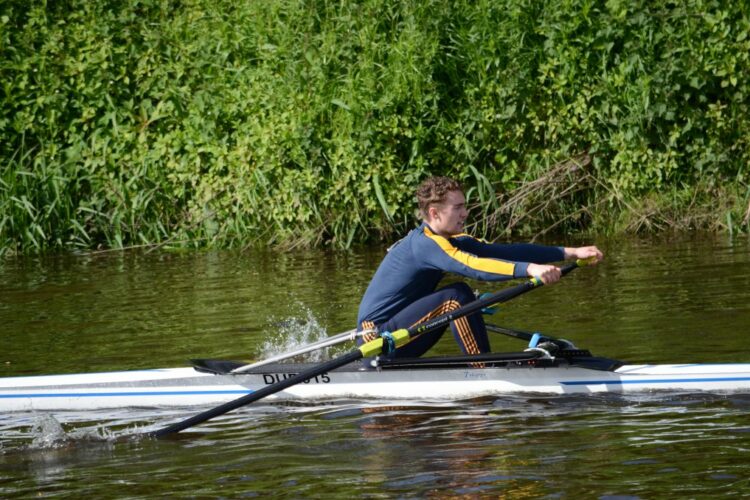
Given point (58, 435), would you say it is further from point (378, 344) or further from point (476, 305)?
point (476, 305)

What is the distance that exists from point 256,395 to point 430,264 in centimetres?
142

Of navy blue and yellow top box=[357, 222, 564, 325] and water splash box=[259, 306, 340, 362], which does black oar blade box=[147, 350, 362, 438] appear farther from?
water splash box=[259, 306, 340, 362]

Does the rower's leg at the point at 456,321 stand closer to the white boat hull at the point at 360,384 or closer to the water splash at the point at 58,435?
the white boat hull at the point at 360,384

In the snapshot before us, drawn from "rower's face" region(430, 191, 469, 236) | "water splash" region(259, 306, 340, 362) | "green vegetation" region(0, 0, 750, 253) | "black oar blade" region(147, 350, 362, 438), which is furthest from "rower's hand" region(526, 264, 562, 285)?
"green vegetation" region(0, 0, 750, 253)

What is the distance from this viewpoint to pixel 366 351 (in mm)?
7453

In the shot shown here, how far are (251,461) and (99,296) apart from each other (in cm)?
722

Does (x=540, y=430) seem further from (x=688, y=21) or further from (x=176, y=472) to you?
(x=688, y=21)

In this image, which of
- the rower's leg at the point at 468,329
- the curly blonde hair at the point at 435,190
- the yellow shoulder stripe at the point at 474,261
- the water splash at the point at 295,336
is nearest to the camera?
the yellow shoulder stripe at the point at 474,261

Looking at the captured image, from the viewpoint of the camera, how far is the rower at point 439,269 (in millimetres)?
7648

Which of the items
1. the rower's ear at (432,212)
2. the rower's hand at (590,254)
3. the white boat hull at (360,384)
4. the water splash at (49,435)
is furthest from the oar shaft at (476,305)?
the water splash at (49,435)

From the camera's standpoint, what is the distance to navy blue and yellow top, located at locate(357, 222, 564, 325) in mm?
7624

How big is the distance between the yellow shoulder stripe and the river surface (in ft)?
2.86

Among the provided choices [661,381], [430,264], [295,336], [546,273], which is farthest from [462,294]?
[295,336]

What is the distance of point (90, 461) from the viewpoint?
273 inches
